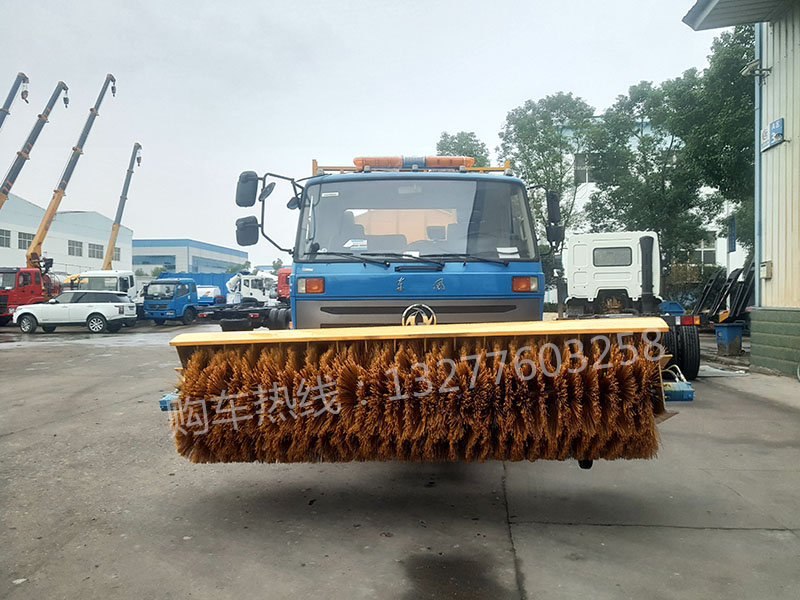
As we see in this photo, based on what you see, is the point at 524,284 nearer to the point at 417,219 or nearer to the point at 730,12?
the point at 417,219

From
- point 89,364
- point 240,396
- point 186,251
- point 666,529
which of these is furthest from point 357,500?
point 186,251

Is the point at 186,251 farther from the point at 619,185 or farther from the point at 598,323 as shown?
the point at 598,323

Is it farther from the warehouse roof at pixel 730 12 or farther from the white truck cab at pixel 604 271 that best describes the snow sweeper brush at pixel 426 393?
the white truck cab at pixel 604 271

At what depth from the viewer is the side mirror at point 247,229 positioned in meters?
5.21

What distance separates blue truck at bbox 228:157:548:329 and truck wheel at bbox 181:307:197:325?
22.6 metres

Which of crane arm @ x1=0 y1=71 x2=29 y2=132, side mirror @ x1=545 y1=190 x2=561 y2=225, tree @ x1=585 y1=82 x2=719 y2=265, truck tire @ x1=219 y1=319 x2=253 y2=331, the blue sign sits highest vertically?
crane arm @ x1=0 y1=71 x2=29 y2=132

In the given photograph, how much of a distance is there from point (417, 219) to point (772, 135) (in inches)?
309

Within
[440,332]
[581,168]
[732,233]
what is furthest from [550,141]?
[440,332]

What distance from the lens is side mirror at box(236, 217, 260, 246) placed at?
521 centimetres

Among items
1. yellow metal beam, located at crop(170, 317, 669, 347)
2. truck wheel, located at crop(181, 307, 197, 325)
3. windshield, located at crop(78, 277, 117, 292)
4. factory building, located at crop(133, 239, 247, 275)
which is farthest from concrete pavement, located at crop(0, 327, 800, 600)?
factory building, located at crop(133, 239, 247, 275)

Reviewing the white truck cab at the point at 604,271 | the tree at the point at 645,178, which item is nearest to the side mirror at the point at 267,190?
the white truck cab at the point at 604,271

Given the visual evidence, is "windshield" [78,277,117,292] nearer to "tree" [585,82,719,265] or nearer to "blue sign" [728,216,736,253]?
"tree" [585,82,719,265]

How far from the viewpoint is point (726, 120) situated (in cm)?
1366

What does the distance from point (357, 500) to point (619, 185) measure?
19.7 metres
